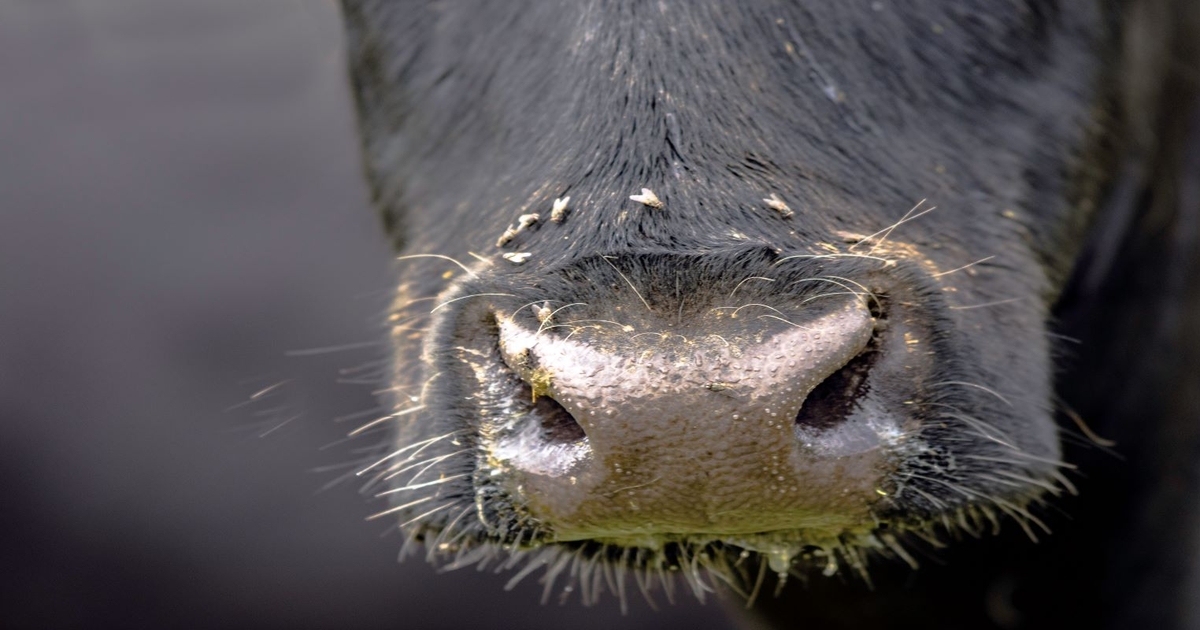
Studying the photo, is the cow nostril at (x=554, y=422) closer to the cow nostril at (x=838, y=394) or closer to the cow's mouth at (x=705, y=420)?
the cow's mouth at (x=705, y=420)

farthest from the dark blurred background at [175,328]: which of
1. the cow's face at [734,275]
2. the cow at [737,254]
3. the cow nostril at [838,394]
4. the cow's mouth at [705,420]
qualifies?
the cow nostril at [838,394]

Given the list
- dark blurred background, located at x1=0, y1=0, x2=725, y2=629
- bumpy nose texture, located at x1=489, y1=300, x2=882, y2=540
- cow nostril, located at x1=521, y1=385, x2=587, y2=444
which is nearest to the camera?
bumpy nose texture, located at x1=489, y1=300, x2=882, y2=540

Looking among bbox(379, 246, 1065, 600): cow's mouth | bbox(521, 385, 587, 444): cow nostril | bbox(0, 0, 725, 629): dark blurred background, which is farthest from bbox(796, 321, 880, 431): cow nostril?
bbox(0, 0, 725, 629): dark blurred background

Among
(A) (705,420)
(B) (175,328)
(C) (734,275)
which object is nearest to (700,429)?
(A) (705,420)

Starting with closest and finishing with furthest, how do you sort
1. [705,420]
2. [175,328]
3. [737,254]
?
[705,420] → [737,254] → [175,328]

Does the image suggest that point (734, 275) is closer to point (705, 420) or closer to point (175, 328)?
point (705, 420)

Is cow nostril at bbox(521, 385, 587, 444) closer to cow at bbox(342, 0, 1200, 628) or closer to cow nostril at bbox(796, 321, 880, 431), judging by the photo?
cow at bbox(342, 0, 1200, 628)

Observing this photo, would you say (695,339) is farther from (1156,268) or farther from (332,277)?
(332,277)
